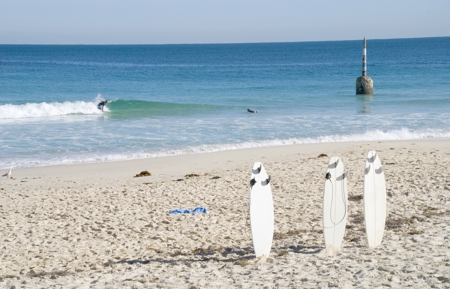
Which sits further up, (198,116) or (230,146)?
(198,116)

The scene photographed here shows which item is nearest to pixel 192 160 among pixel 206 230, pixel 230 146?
pixel 230 146

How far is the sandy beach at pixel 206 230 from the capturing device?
6.34 m

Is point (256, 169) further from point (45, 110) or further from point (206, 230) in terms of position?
point (45, 110)

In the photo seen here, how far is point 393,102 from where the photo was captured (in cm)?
3061

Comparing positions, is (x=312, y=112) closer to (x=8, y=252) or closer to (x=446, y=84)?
(x=446, y=84)

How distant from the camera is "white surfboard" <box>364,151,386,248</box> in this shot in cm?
723

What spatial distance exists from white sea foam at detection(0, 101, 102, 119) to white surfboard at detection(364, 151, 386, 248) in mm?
20963

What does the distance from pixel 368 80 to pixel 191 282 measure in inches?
1147

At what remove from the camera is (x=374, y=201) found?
7.50m

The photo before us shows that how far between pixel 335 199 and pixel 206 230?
2.12 m

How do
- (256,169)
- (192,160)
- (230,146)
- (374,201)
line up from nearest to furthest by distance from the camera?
(256,169)
(374,201)
(192,160)
(230,146)

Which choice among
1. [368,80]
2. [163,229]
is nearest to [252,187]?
[163,229]

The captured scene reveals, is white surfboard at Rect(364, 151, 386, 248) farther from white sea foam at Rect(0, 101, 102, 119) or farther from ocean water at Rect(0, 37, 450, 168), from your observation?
white sea foam at Rect(0, 101, 102, 119)

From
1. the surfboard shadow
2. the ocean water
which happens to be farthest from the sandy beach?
the ocean water
